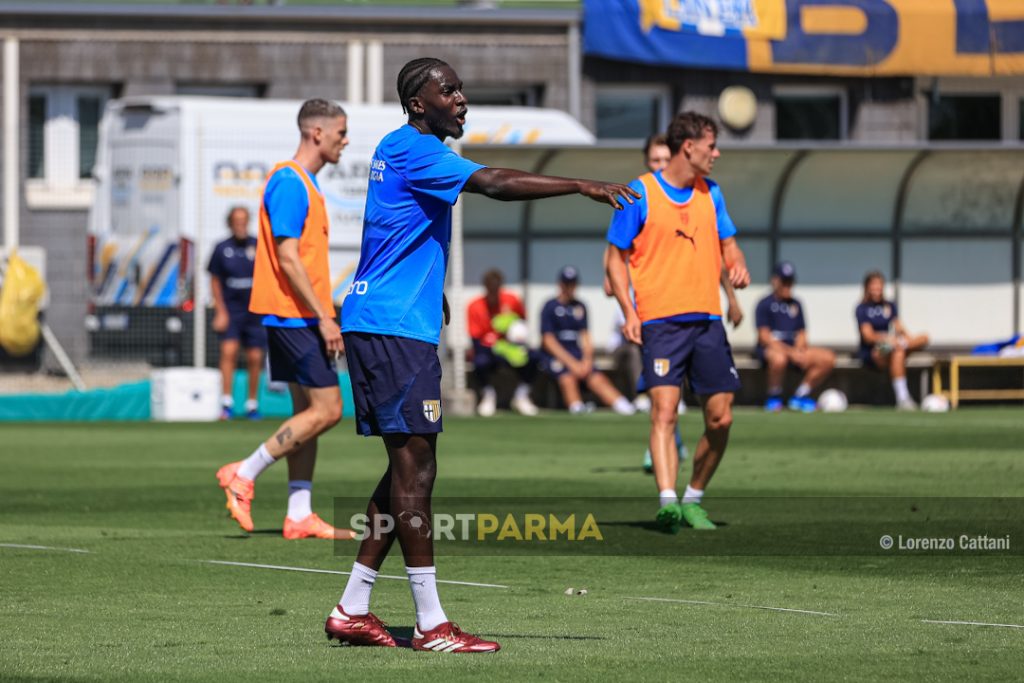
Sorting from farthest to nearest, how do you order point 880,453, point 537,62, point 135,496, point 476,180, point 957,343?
point 537,62, point 957,343, point 880,453, point 135,496, point 476,180

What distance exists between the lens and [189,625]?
745cm

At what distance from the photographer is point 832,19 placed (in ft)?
104

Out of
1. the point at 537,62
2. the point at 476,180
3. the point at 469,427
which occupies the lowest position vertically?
the point at 469,427

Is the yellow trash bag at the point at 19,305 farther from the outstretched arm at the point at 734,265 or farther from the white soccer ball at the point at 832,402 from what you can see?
the outstretched arm at the point at 734,265

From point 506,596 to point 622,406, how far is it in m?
16.5

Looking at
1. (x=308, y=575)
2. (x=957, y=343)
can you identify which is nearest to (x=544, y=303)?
(x=957, y=343)

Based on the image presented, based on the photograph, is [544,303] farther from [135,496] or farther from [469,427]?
[135,496]

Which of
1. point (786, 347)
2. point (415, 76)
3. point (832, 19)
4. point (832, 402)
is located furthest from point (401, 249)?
point (832, 19)

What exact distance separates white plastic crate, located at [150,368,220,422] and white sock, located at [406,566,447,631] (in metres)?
16.5

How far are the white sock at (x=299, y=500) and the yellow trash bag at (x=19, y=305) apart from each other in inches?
692

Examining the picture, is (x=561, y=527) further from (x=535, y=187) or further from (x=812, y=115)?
(x=812, y=115)

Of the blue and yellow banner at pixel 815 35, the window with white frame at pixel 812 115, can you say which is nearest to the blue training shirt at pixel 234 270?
the blue and yellow banner at pixel 815 35

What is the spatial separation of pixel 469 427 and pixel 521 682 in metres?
15.3

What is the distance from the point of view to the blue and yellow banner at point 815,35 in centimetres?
3144
